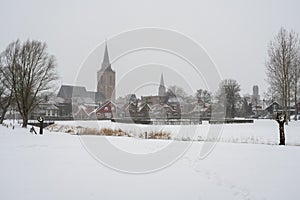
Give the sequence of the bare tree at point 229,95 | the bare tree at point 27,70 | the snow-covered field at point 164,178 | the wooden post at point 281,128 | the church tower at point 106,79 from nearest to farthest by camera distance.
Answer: the snow-covered field at point 164,178 < the wooden post at point 281,128 < the bare tree at point 27,70 < the bare tree at point 229,95 < the church tower at point 106,79

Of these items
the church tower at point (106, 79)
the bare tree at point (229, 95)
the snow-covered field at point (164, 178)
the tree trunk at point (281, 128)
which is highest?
the church tower at point (106, 79)

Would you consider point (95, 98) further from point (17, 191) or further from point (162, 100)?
point (17, 191)

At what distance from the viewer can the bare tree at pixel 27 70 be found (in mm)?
29333

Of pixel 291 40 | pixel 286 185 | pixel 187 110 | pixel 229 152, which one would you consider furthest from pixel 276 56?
pixel 286 185

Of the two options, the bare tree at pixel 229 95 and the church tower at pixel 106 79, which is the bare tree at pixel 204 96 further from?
the church tower at pixel 106 79

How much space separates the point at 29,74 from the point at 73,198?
2739 cm

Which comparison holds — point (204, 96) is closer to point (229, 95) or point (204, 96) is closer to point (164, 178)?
point (229, 95)

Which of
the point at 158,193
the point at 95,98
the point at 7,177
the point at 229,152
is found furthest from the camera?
the point at 95,98

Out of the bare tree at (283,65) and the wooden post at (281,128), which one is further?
the bare tree at (283,65)

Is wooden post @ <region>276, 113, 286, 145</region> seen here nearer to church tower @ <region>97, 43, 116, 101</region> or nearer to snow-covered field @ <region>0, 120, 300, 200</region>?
snow-covered field @ <region>0, 120, 300, 200</region>

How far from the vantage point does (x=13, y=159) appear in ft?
29.2

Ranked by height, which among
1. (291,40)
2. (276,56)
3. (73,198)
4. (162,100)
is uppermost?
(291,40)

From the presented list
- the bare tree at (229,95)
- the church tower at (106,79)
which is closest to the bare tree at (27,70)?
the bare tree at (229,95)

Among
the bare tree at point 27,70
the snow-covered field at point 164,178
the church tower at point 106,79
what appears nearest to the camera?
the snow-covered field at point 164,178
